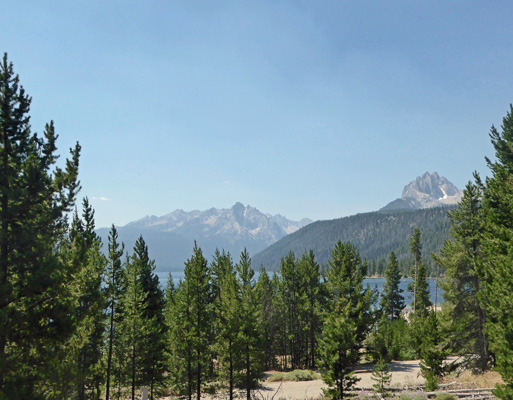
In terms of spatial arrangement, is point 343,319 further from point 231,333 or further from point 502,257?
point 231,333

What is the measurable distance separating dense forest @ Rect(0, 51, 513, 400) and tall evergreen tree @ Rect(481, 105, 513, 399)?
0.28ft

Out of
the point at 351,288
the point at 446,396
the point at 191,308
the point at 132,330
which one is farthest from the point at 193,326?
the point at 446,396

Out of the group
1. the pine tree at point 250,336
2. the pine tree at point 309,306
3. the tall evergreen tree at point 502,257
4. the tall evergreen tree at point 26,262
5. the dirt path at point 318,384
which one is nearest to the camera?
the tall evergreen tree at point 26,262

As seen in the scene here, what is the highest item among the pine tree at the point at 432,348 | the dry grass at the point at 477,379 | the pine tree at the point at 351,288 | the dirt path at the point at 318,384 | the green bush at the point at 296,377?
the pine tree at the point at 351,288

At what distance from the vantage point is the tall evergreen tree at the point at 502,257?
14.4 metres

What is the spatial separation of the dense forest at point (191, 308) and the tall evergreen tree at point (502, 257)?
84 mm

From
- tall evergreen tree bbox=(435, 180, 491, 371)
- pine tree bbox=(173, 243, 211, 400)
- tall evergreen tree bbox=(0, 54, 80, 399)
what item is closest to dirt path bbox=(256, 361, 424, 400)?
tall evergreen tree bbox=(435, 180, 491, 371)

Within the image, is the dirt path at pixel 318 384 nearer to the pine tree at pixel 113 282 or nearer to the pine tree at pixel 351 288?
the pine tree at pixel 351 288

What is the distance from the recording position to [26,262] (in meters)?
11.1

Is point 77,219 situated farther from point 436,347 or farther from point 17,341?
point 436,347

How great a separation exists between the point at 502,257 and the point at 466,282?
1341 centimetres

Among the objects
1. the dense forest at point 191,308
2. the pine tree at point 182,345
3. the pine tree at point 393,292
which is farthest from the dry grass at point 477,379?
the pine tree at point 393,292

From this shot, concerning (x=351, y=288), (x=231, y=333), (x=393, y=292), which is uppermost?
(x=351, y=288)

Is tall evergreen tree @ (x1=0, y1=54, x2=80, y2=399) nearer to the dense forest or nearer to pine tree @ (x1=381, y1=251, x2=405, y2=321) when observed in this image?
the dense forest
